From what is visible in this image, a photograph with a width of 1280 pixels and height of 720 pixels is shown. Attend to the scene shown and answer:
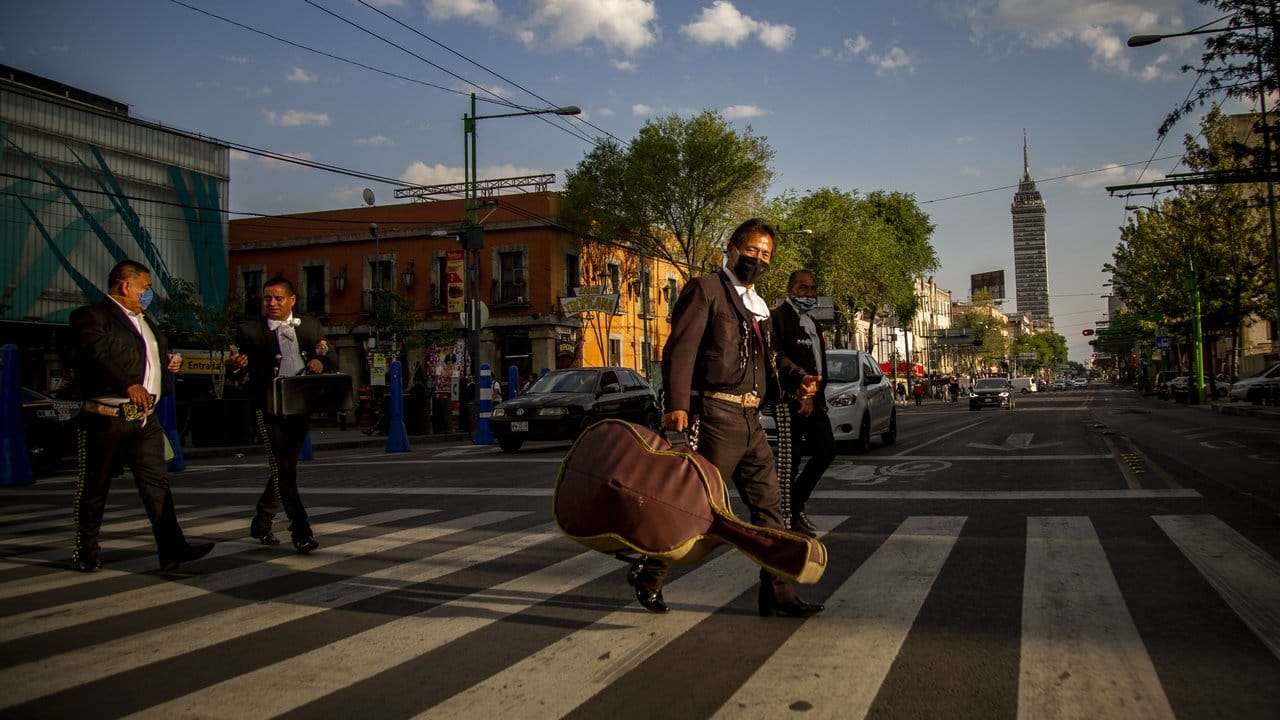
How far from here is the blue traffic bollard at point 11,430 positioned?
11867mm

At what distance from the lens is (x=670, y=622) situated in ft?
13.1

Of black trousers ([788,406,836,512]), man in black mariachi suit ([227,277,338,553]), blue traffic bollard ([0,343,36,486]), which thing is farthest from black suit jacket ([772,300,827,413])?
blue traffic bollard ([0,343,36,486])

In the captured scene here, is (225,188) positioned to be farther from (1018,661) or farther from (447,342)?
(1018,661)

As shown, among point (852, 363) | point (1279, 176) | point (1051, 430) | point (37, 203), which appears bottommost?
point (1051, 430)

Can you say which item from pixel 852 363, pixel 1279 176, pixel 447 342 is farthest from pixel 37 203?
pixel 1279 176

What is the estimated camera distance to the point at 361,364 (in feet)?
132

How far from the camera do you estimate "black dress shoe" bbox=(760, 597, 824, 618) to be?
4.01 meters

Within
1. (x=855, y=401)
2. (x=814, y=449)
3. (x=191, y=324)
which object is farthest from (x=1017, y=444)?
(x=191, y=324)

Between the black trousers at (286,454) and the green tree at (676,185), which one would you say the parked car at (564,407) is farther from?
the green tree at (676,185)

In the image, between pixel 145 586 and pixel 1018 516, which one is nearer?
pixel 145 586

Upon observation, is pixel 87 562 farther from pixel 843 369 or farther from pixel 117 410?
pixel 843 369

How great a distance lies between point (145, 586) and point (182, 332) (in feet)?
97.8

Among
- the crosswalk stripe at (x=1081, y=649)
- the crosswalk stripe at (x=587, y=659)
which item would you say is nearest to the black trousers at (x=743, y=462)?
the crosswalk stripe at (x=587, y=659)

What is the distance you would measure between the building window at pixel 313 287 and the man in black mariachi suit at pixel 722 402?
40.1 meters
